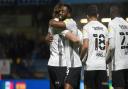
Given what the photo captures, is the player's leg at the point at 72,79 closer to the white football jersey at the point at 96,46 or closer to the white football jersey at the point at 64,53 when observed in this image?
the white football jersey at the point at 64,53

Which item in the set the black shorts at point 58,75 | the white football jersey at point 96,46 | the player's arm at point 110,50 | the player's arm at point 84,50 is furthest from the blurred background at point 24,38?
the black shorts at point 58,75

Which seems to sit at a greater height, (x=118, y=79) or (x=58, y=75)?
(x=58, y=75)

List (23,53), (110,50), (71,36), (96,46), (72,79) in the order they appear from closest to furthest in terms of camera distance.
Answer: (71,36) < (72,79) < (110,50) < (96,46) < (23,53)

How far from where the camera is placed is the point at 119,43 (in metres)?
9.36

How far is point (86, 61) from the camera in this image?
381 inches

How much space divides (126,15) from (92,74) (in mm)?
3977

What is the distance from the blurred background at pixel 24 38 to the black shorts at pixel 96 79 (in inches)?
183

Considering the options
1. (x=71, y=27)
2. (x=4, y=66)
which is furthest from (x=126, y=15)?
(x=71, y=27)

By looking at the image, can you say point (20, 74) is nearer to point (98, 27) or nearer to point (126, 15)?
point (126, 15)

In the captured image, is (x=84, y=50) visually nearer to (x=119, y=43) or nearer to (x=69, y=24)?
(x=119, y=43)

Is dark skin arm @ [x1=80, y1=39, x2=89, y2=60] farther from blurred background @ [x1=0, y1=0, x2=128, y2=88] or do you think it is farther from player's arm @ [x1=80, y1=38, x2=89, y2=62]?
blurred background @ [x1=0, y1=0, x2=128, y2=88]

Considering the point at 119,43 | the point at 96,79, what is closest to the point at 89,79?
the point at 96,79

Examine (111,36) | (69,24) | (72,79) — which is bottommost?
(72,79)

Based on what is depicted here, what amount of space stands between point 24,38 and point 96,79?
226 inches
